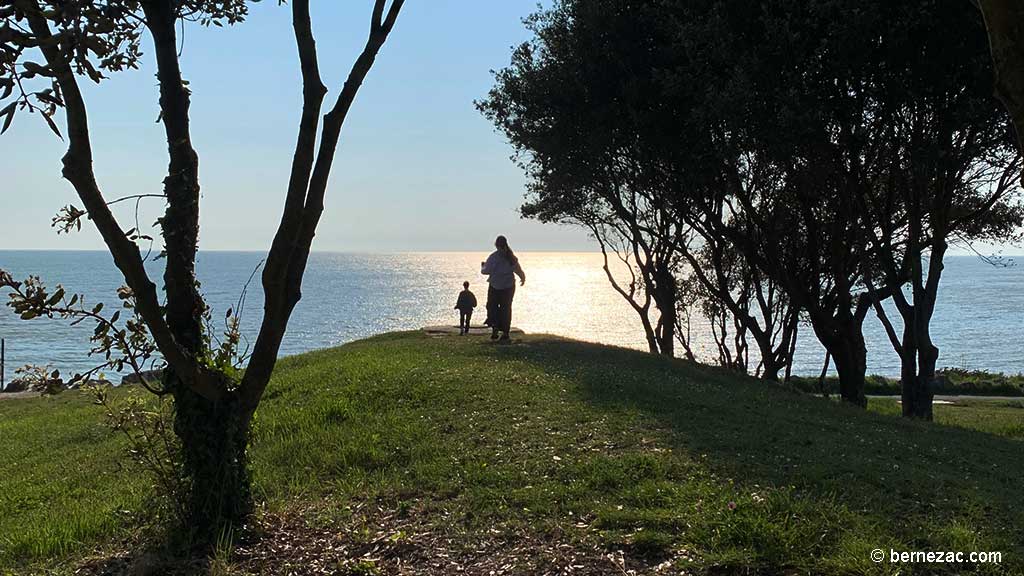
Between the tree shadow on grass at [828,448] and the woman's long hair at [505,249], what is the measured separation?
3.53 meters

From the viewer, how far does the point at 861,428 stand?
888 cm

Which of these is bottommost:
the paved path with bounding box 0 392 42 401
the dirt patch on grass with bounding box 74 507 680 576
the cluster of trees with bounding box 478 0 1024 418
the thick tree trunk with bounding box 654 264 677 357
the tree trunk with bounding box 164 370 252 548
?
the paved path with bounding box 0 392 42 401

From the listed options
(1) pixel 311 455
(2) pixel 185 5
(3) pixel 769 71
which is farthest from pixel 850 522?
(3) pixel 769 71

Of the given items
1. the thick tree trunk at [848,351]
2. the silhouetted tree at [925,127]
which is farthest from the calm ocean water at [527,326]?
the thick tree trunk at [848,351]

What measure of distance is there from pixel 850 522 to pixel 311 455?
4.53m

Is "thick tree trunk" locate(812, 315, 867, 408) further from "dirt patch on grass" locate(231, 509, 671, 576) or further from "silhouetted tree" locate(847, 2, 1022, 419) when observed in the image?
"dirt patch on grass" locate(231, 509, 671, 576)

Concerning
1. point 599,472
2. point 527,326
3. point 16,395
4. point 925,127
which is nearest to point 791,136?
point 925,127

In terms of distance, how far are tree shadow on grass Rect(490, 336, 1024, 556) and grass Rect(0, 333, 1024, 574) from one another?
0.03 meters

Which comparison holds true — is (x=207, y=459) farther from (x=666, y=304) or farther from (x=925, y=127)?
(x=666, y=304)

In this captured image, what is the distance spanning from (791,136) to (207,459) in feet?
Result: 37.0

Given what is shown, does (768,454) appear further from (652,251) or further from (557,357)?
(652,251)

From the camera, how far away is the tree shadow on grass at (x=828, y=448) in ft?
16.7

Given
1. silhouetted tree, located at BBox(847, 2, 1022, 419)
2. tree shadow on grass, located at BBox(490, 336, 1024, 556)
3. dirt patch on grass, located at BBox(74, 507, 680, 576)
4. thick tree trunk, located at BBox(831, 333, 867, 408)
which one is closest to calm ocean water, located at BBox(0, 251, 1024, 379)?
dirt patch on grass, located at BBox(74, 507, 680, 576)

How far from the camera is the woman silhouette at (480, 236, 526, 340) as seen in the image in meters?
15.4
